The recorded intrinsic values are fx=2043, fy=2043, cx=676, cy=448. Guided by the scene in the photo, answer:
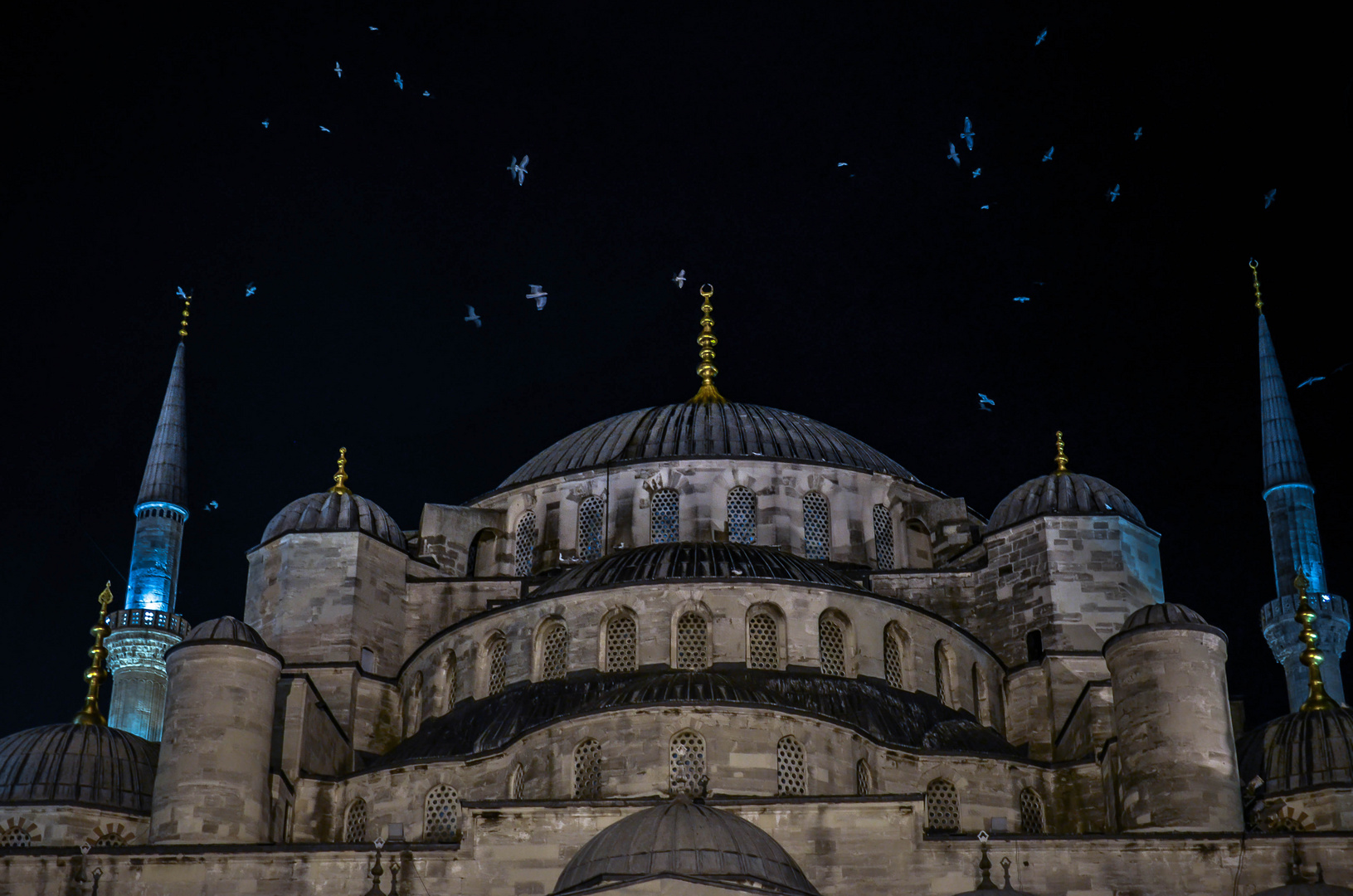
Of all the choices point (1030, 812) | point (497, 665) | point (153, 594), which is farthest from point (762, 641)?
point (153, 594)

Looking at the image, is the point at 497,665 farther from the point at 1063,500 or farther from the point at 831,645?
the point at 1063,500

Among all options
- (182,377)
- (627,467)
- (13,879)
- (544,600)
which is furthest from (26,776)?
(182,377)

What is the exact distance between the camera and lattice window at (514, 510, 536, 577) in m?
39.8

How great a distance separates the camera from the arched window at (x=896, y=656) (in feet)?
113

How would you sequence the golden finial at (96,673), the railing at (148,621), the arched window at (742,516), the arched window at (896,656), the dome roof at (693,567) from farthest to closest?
the railing at (148,621)
the arched window at (742,516)
the golden finial at (96,673)
the arched window at (896,656)
the dome roof at (693,567)

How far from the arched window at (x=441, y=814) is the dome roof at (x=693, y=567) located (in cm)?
401

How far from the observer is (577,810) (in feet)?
96.4

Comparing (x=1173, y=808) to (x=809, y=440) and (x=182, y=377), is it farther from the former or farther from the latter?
(x=182, y=377)

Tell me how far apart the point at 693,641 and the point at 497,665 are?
3620 mm

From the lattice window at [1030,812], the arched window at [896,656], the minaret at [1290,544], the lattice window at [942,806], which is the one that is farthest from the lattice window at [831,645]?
the minaret at [1290,544]

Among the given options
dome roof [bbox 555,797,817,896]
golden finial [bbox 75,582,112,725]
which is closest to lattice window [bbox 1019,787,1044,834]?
dome roof [bbox 555,797,817,896]

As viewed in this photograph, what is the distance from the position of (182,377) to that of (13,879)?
23728 millimetres

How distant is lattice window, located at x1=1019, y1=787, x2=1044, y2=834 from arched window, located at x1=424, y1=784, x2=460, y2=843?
29.5ft

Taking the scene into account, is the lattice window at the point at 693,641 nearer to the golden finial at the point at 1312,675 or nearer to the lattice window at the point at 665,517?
the lattice window at the point at 665,517
